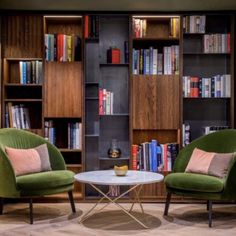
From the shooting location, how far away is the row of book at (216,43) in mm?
5312

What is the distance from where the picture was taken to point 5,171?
14.1 ft

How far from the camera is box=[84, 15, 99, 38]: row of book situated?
5297 mm

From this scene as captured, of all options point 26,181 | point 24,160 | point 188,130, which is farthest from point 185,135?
point 26,181

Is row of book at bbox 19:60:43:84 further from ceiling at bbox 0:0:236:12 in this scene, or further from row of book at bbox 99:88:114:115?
row of book at bbox 99:88:114:115

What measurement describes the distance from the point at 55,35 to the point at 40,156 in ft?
5.07

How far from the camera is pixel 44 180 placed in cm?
429

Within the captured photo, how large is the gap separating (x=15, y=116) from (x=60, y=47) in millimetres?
1003

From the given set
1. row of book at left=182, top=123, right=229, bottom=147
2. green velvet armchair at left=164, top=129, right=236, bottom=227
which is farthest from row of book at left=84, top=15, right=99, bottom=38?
green velvet armchair at left=164, top=129, right=236, bottom=227

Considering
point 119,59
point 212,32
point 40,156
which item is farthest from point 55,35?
point 212,32

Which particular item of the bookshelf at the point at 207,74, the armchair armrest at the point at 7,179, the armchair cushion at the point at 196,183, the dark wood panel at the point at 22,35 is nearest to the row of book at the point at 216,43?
the bookshelf at the point at 207,74

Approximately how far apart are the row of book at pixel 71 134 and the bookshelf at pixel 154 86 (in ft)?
2.14

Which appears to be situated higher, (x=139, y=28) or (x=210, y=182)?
(x=139, y=28)

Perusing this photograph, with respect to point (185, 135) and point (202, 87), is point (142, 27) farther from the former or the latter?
point (185, 135)

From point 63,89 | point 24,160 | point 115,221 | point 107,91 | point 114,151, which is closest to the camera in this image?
point 115,221
